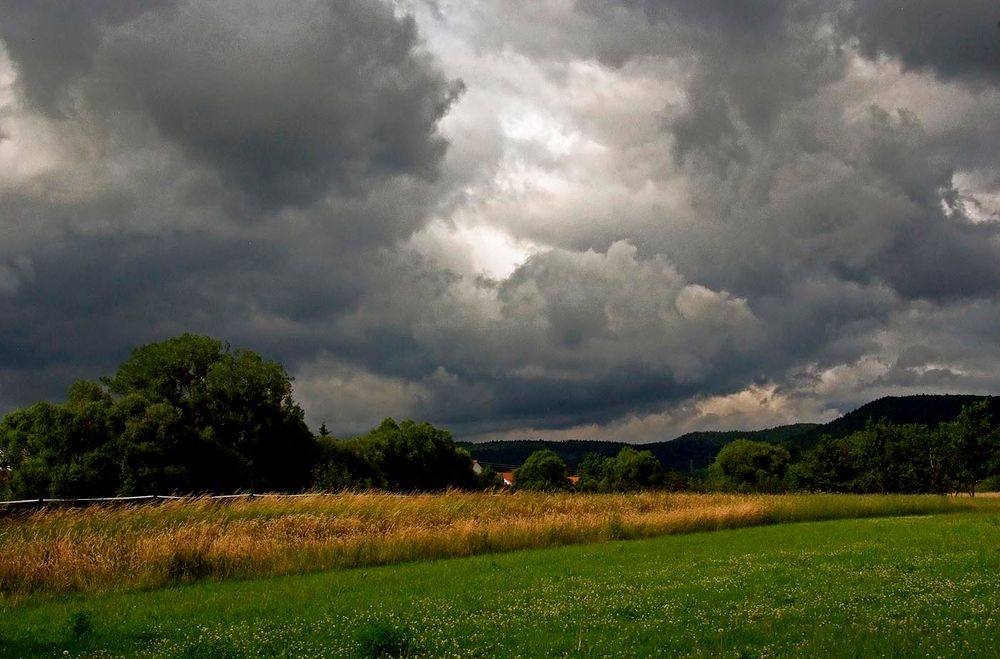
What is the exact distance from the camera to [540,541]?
109 feet

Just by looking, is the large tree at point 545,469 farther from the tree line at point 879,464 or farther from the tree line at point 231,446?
the tree line at point 231,446

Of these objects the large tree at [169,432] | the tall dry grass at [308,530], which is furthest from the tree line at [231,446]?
the tall dry grass at [308,530]

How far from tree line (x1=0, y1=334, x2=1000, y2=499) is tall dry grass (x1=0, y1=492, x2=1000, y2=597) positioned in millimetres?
10677

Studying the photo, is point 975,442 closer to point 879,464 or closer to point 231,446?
point 879,464

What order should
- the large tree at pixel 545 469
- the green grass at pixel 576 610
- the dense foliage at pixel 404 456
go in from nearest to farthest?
the green grass at pixel 576 610
the dense foliage at pixel 404 456
the large tree at pixel 545 469

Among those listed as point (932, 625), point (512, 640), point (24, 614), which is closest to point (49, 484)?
point (24, 614)

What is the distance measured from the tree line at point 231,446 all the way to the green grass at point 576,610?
25.8 m

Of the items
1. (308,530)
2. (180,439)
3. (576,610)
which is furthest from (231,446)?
(576,610)

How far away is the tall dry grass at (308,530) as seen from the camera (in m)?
22.9

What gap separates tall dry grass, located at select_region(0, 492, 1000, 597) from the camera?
75.3ft

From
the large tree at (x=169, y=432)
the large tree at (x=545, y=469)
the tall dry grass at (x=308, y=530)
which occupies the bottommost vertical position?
the large tree at (x=545, y=469)

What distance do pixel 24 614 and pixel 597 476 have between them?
184m

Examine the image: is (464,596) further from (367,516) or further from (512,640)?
(367,516)

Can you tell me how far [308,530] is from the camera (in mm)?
30156
